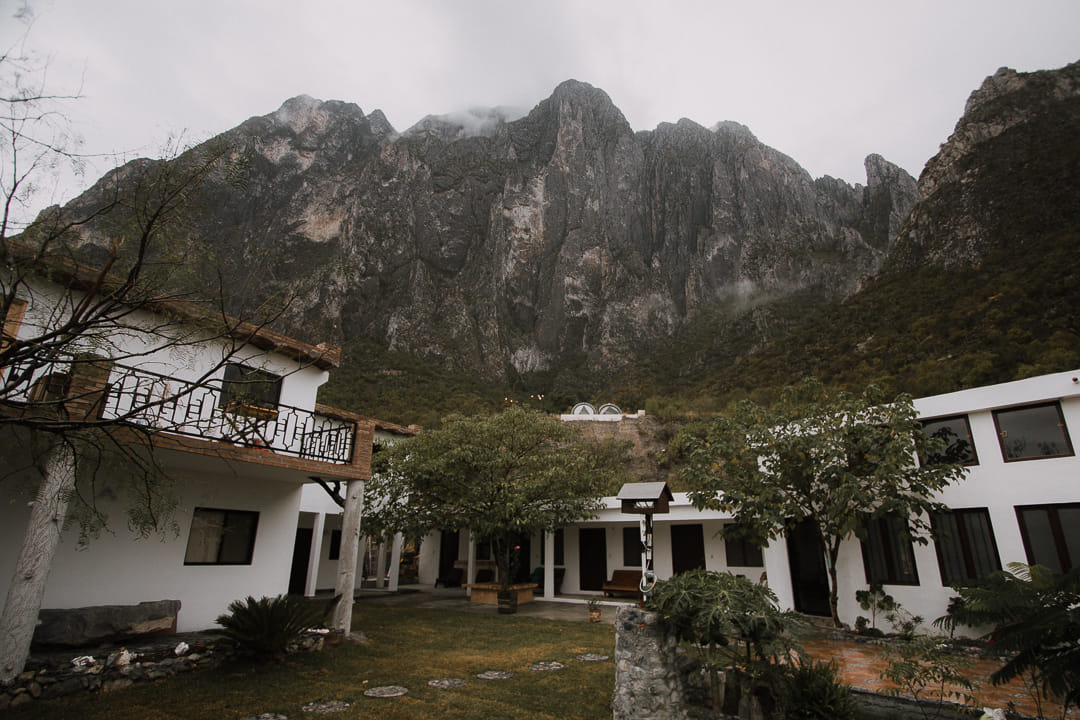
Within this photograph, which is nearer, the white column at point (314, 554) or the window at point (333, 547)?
the white column at point (314, 554)

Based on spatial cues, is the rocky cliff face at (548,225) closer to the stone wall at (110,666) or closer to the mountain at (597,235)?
the mountain at (597,235)

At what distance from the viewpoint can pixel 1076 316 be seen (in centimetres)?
2431

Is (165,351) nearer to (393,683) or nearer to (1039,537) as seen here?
(393,683)

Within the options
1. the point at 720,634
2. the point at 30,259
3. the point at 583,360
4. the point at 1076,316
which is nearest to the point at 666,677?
the point at 720,634

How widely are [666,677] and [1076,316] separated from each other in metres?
30.0

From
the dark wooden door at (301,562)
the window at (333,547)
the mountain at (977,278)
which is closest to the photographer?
the dark wooden door at (301,562)

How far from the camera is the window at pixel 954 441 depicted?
34.9 feet

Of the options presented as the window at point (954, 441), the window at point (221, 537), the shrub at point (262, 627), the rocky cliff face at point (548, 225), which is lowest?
the shrub at point (262, 627)

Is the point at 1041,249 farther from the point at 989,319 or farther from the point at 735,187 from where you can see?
the point at 735,187

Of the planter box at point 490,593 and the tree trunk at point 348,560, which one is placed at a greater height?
the tree trunk at point 348,560

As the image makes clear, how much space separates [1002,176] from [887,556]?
38.3 m

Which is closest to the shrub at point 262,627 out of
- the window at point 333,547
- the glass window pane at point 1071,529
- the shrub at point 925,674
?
the shrub at point 925,674

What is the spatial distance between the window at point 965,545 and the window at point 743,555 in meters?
5.73

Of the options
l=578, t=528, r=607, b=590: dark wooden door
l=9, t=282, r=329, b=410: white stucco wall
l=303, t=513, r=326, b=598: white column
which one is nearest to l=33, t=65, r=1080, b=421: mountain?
l=303, t=513, r=326, b=598: white column
